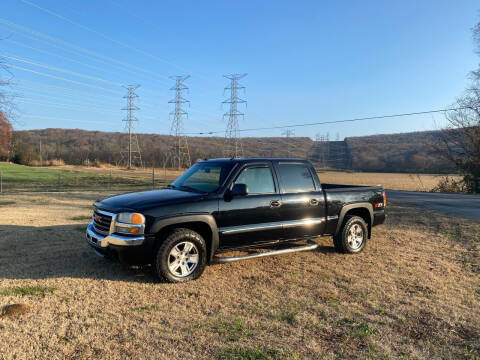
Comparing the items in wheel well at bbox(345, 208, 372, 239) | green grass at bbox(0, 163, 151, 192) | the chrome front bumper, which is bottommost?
green grass at bbox(0, 163, 151, 192)

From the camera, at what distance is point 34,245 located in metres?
6.71

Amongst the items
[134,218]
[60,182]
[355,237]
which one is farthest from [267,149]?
[134,218]

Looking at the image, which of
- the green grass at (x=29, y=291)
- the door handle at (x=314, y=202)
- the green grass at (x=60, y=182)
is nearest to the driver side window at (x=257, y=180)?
the door handle at (x=314, y=202)

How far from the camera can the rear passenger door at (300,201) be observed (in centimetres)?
585

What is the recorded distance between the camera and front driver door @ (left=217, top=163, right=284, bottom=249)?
17.3ft

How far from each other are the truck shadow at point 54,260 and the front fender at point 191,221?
822mm

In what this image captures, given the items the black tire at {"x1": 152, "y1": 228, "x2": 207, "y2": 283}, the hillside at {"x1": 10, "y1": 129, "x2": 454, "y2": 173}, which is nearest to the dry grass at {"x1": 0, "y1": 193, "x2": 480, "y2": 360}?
the black tire at {"x1": 152, "y1": 228, "x2": 207, "y2": 283}

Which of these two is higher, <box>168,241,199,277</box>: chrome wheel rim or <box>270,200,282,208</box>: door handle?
<box>270,200,282,208</box>: door handle

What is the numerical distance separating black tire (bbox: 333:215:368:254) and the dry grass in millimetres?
191

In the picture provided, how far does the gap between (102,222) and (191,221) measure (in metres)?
1.32

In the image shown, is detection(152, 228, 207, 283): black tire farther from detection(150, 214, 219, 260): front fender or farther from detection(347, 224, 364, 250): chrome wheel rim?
detection(347, 224, 364, 250): chrome wheel rim

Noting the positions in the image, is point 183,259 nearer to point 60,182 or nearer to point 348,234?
point 348,234

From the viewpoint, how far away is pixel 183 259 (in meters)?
4.99

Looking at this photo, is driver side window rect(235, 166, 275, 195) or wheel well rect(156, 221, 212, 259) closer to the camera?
wheel well rect(156, 221, 212, 259)
